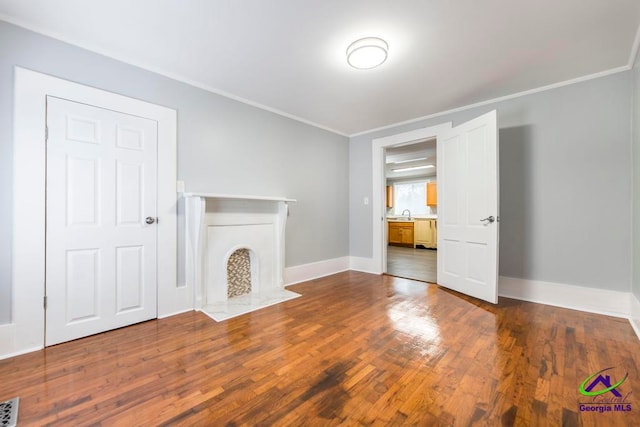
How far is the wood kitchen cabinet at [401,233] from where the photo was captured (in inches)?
331

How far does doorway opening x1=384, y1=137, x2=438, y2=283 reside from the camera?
5.87 metres

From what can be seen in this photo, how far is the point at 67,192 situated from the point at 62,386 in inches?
56.8

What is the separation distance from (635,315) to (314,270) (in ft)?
11.2

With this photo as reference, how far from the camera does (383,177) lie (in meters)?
4.54

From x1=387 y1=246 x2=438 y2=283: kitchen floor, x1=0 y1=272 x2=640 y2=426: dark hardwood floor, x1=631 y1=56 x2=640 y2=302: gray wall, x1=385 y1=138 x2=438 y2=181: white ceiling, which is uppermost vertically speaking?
x1=385 y1=138 x2=438 y2=181: white ceiling

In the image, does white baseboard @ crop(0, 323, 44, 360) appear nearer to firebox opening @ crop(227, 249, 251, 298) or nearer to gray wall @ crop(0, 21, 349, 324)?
gray wall @ crop(0, 21, 349, 324)

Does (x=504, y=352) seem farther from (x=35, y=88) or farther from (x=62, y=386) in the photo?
(x=35, y=88)

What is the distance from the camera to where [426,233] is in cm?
805

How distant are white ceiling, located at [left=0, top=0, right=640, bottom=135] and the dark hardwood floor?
2.44 meters

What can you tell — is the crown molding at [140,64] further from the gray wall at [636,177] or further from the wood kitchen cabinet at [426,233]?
the wood kitchen cabinet at [426,233]

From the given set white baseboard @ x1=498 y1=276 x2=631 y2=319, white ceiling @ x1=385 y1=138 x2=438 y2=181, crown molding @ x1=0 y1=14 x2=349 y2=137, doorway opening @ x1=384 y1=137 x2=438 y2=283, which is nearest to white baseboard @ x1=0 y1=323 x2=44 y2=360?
crown molding @ x1=0 y1=14 x2=349 y2=137

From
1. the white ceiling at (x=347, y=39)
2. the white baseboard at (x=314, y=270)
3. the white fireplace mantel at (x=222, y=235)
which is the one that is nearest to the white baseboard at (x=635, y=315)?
the white ceiling at (x=347, y=39)

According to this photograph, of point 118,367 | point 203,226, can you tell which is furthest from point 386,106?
point 118,367

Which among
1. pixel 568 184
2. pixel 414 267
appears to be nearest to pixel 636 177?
pixel 568 184
